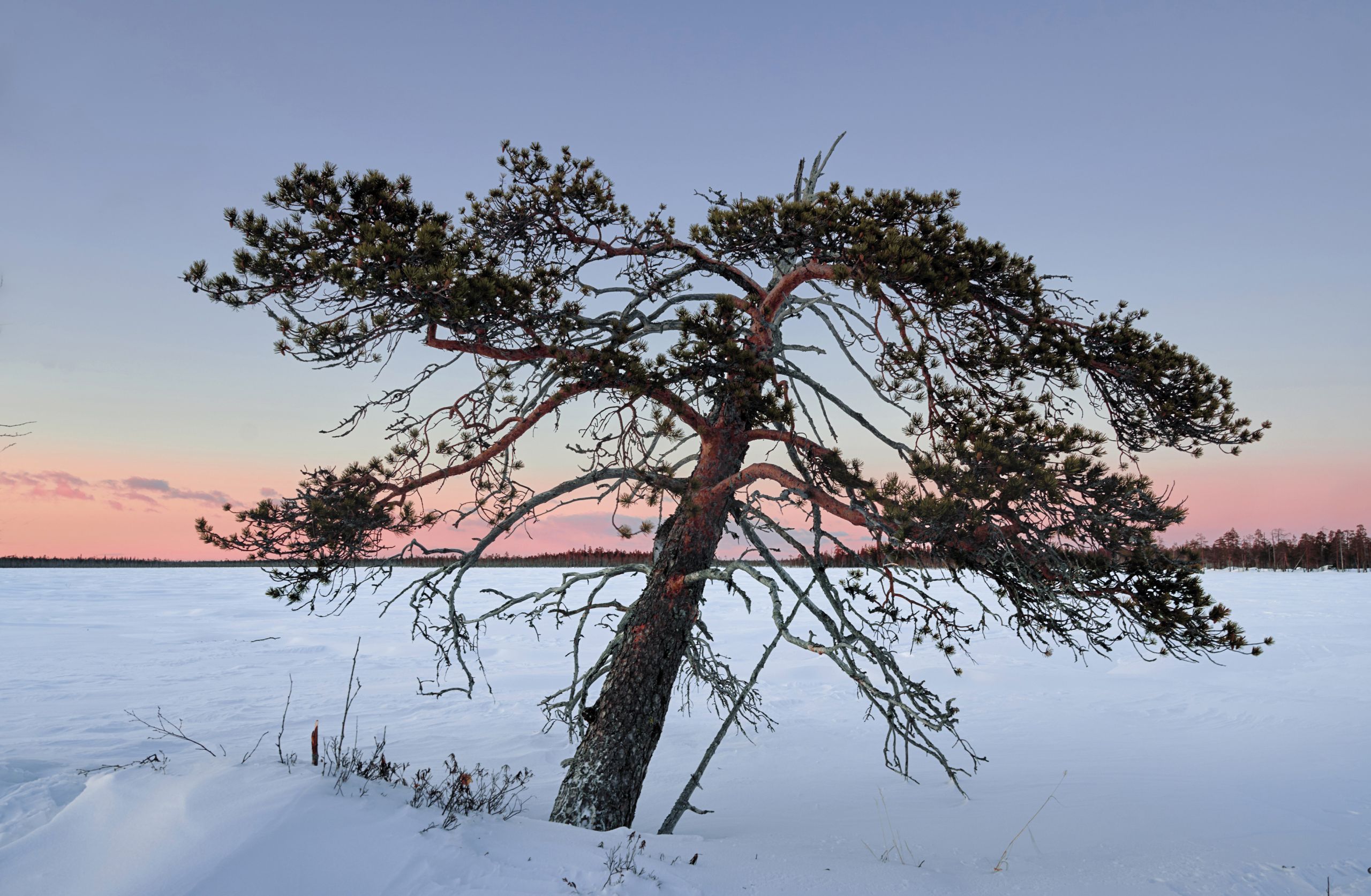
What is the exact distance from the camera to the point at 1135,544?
6.06 metres

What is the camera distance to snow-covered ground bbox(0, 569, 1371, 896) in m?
4.40

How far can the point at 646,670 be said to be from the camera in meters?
6.67

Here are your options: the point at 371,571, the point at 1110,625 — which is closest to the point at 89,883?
the point at 371,571

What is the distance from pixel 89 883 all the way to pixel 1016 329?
7760mm

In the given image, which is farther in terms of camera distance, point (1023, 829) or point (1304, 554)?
point (1304, 554)

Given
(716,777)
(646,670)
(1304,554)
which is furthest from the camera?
(1304,554)

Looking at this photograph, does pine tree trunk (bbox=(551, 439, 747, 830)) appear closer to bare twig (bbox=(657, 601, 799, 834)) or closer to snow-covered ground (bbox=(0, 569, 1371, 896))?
bare twig (bbox=(657, 601, 799, 834))

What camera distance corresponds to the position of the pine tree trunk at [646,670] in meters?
6.44

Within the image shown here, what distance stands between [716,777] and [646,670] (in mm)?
5079

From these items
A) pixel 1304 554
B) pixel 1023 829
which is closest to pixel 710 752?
pixel 1023 829

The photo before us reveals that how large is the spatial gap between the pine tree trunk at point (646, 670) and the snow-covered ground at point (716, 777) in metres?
0.88

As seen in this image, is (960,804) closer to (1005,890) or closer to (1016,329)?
(1005,890)

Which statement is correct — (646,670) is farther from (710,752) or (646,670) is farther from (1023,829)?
(1023,829)

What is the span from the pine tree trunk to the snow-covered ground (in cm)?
88
